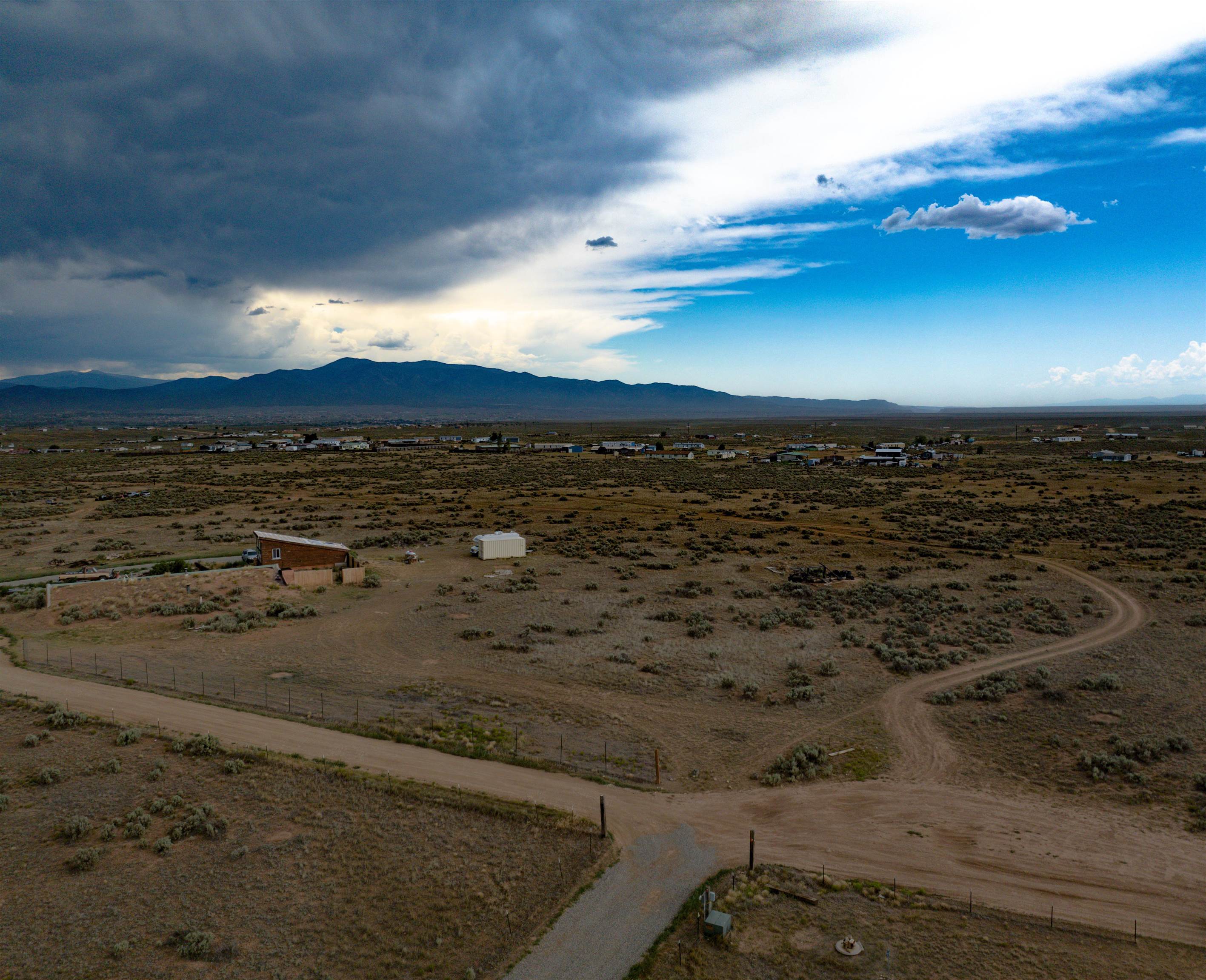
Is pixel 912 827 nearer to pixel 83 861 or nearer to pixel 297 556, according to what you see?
pixel 83 861

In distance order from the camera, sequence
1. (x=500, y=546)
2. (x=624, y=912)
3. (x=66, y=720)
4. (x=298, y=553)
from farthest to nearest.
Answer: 1. (x=500, y=546)
2. (x=298, y=553)
3. (x=66, y=720)
4. (x=624, y=912)

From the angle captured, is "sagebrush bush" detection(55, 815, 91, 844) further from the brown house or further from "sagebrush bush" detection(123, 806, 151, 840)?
the brown house

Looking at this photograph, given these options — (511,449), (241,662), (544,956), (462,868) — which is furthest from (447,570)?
(511,449)

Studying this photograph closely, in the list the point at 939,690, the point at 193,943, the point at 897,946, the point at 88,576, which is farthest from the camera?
the point at 88,576

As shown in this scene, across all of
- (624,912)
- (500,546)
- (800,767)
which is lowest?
(624,912)

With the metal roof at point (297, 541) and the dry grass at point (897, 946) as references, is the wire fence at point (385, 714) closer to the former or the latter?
the dry grass at point (897, 946)

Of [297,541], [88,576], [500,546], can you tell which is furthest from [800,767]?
[88,576]

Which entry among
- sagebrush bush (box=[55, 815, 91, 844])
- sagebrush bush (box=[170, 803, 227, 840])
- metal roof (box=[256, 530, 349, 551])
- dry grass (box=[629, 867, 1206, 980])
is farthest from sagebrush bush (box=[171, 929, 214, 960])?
metal roof (box=[256, 530, 349, 551])
